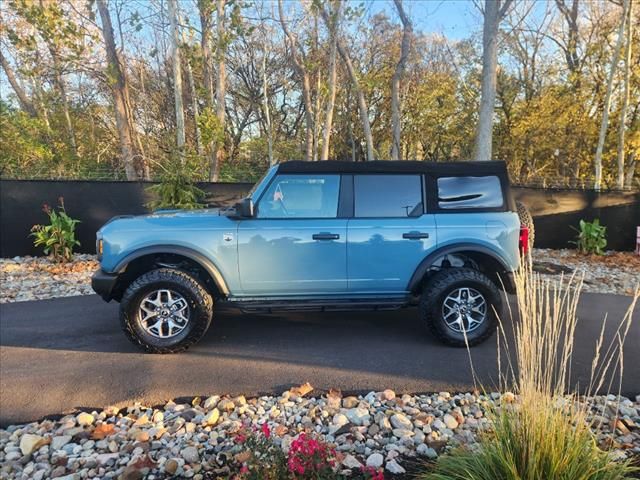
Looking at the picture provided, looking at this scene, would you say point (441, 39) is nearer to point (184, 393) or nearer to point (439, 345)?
point (439, 345)

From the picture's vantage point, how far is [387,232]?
4031 millimetres

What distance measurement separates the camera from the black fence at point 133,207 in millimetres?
8594

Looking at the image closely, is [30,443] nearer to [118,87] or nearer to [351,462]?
[351,462]

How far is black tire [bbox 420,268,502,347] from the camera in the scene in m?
3.95

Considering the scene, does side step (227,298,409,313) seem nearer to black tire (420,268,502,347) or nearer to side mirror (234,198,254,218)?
black tire (420,268,502,347)

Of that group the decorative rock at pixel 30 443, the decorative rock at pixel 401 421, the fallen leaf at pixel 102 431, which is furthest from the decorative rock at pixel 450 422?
the decorative rock at pixel 30 443

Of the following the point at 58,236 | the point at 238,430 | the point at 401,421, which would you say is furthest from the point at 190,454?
the point at 58,236

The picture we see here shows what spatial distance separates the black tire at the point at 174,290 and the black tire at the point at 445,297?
6.94 feet

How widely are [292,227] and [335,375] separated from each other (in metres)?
1.43

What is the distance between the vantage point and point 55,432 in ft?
8.94

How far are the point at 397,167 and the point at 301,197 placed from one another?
1041 millimetres

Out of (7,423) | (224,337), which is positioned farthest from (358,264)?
(7,423)

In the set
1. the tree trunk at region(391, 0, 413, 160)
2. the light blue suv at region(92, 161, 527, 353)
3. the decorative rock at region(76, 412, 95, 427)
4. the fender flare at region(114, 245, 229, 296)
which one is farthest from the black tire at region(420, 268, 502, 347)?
the tree trunk at region(391, 0, 413, 160)

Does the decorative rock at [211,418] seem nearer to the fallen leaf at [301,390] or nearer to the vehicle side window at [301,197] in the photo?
the fallen leaf at [301,390]
